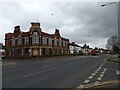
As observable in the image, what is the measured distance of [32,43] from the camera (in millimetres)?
70125

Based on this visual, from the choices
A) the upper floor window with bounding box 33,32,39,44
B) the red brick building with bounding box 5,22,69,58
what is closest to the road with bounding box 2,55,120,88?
the red brick building with bounding box 5,22,69,58

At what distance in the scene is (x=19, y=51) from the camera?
250ft

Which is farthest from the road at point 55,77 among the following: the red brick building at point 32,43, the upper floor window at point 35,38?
the upper floor window at point 35,38

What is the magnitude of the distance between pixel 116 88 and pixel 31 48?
62.4 meters

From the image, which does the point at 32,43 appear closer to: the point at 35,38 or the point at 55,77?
the point at 35,38

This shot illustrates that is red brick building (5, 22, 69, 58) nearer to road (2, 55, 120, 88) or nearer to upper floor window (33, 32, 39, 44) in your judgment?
upper floor window (33, 32, 39, 44)

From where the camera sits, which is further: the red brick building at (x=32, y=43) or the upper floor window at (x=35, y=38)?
the upper floor window at (x=35, y=38)

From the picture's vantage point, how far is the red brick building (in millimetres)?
70250

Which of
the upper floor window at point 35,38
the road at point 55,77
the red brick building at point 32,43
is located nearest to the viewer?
the road at point 55,77

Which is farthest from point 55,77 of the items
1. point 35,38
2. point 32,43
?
point 35,38

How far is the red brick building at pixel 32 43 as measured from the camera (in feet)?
230

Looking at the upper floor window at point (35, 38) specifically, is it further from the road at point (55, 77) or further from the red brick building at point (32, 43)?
the road at point (55, 77)

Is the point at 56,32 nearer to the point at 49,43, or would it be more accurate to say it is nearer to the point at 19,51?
the point at 49,43

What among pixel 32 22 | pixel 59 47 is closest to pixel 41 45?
pixel 32 22
